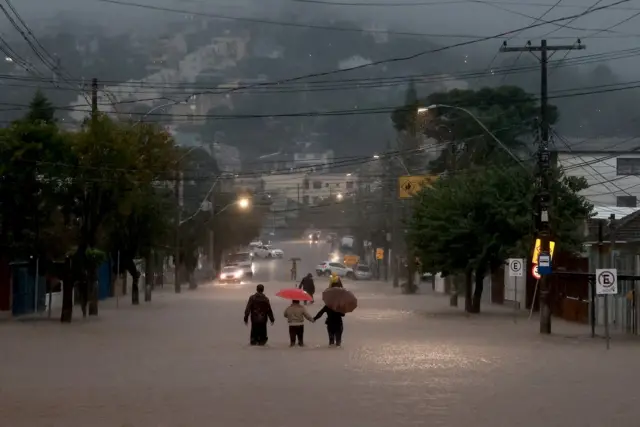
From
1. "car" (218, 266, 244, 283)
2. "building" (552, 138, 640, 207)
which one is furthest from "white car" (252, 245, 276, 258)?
"building" (552, 138, 640, 207)

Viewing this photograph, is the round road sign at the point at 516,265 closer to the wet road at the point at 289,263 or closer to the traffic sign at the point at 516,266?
A: the traffic sign at the point at 516,266

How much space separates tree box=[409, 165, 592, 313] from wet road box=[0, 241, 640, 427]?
8.00m

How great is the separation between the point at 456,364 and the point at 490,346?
5880 mm

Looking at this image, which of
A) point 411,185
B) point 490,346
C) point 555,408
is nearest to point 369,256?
point 411,185

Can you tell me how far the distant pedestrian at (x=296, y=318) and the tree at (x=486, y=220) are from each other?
15856 mm

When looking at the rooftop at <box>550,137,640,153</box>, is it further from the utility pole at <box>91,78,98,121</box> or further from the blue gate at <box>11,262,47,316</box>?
the utility pole at <box>91,78,98,121</box>

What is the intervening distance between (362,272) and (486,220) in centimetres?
6350

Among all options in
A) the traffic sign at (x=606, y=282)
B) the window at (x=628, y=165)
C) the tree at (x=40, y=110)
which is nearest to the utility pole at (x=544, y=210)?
the traffic sign at (x=606, y=282)

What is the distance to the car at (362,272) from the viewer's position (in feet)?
354

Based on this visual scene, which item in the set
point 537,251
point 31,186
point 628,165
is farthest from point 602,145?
point 31,186

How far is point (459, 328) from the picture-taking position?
3803cm

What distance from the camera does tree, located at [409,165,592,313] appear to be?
4384 cm

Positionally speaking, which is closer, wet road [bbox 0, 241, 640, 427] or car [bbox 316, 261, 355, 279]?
wet road [bbox 0, 241, 640, 427]

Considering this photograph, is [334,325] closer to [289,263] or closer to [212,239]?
[212,239]
